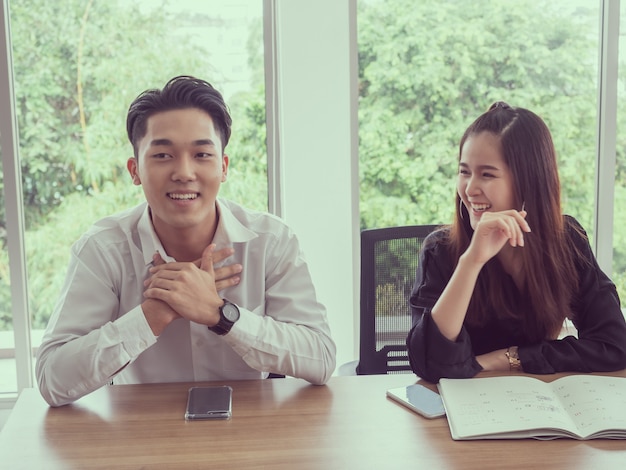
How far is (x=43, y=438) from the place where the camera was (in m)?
1.34

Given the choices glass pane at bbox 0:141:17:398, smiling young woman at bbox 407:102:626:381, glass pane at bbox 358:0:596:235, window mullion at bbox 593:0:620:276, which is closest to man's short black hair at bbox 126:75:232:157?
smiling young woman at bbox 407:102:626:381

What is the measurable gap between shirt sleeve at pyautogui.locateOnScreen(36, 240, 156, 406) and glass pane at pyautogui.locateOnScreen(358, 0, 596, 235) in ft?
5.15

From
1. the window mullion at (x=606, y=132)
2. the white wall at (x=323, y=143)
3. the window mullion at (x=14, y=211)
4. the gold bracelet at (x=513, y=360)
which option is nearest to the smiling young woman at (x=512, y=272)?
the gold bracelet at (x=513, y=360)

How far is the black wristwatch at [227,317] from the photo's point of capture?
160 cm

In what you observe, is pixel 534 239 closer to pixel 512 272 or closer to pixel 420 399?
pixel 512 272

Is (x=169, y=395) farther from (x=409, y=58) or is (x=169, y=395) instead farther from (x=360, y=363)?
(x=409, y=58)

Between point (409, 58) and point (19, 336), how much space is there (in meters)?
2.05

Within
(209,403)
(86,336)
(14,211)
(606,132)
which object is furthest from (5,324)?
(606,132)

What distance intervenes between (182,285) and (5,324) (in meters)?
1.83

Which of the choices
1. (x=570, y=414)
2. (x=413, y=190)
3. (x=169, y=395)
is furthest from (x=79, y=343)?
(x=413, y=190)

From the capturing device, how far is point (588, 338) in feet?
5.73

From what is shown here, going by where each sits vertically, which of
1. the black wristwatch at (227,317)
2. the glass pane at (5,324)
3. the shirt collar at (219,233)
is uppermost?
the shirt collar at (219,233)

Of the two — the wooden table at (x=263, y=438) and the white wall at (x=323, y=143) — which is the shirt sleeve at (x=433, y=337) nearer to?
the wooden table at (x=263, y=438)

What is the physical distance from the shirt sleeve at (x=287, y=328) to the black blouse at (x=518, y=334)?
0.22m
